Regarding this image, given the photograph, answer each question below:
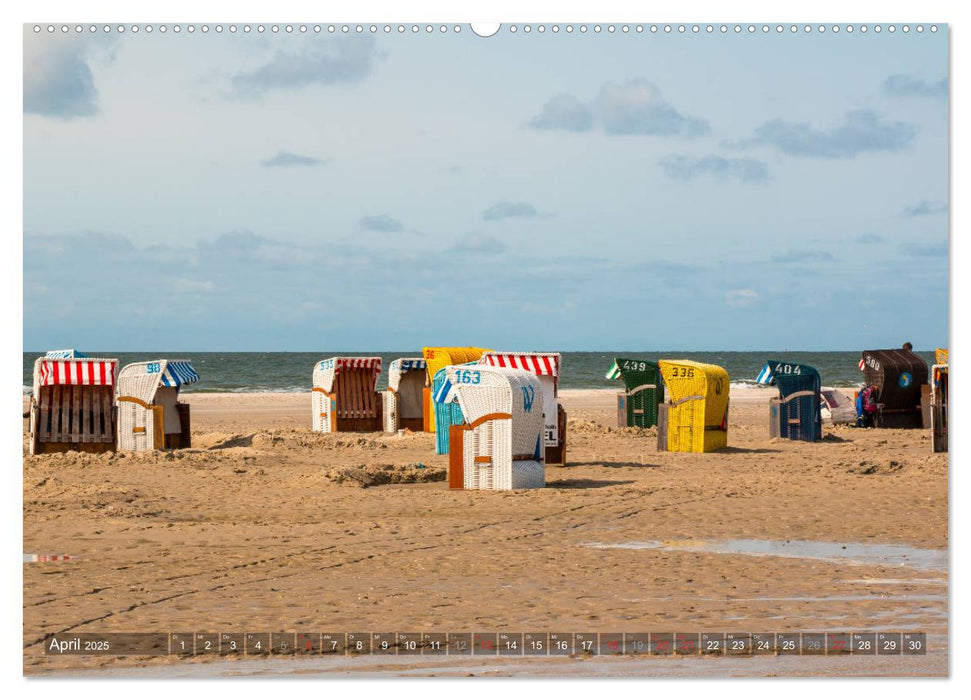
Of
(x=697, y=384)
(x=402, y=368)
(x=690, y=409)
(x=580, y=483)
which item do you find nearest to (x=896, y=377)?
(x=690, y=409)

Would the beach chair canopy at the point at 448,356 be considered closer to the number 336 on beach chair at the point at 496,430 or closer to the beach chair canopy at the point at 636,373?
the beach chair canopy at the point at 636,373

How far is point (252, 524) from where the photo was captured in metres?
13.7

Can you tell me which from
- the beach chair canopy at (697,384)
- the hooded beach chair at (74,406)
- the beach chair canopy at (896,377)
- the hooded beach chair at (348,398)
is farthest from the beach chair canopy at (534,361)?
the beach chair canopy at (896,377)

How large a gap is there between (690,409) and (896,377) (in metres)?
7.76

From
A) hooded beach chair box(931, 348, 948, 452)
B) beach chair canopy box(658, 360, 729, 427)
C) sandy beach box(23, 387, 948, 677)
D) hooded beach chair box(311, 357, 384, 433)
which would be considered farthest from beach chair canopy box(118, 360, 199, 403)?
hooded beach chair box(931, 348, 948, 452)

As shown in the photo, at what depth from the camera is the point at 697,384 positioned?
21719 millimetres

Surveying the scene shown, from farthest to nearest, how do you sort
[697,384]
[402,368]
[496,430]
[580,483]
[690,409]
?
[402,368]
[690,409]
[697,384]
[580,483]
[496,430]

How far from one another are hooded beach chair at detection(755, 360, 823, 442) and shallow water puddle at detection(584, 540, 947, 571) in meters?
13.1

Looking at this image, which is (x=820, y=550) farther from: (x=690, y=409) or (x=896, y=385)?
(x=896, y=385)

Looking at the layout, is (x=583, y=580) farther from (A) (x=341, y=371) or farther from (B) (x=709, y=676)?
(A) (x=341, y=371)

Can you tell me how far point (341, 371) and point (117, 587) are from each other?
701 inches

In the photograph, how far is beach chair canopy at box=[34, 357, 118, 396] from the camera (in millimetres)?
20562

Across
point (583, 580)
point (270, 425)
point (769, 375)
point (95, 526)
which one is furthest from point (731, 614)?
point (270, 425)

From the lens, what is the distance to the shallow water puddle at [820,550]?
10.9 metres
